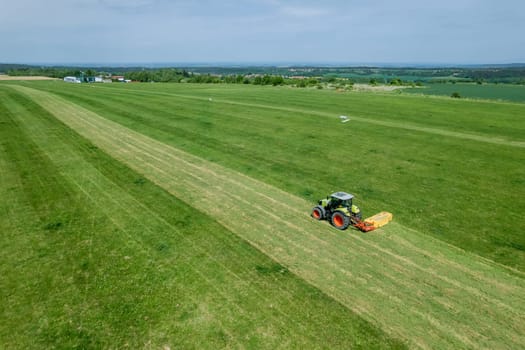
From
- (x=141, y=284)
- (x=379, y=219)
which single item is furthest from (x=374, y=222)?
(x=141, y=284)

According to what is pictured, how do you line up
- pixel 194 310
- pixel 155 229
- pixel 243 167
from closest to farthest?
pixel 194 310
pixel 155 229
pixel 243 167

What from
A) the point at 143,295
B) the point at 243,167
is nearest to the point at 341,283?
the point at 143,295

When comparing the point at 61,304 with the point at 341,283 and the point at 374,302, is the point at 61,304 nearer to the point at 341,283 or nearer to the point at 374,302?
the point at 341,283

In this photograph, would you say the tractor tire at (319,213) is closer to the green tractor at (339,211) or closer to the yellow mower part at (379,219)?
the green tractor at (339,211)

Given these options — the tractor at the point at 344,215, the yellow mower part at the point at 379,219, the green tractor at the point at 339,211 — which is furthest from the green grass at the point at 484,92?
the green tractor at the point at 339,211

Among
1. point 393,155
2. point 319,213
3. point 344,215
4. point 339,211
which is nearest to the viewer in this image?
point 344,215

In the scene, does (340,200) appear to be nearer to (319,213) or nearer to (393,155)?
(319,213)
